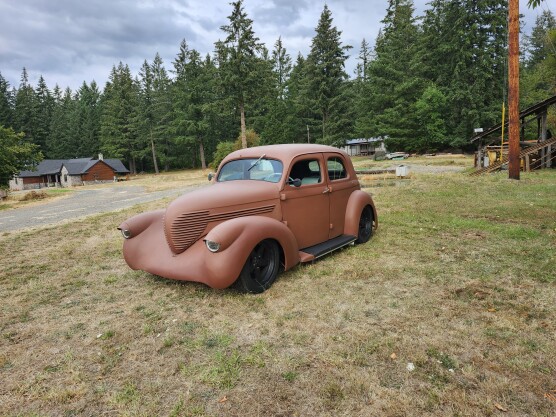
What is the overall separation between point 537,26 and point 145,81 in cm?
7715

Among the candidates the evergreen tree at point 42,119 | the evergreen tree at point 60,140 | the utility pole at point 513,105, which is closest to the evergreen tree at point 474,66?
the utility pole at point 513,105

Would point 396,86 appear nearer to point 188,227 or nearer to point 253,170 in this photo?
point 253,170

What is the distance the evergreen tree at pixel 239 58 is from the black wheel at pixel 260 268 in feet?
107

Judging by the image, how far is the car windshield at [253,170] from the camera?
495cm

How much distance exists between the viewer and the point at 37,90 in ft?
247

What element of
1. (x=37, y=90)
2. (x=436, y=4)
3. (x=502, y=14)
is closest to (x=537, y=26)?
(x=436, y=4)

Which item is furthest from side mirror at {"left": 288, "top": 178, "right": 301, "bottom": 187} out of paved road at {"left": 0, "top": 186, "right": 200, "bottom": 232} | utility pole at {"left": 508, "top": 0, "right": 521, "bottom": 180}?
utility pole at {"left": 508, "top": 0, "right": 521, "bottom": 180}

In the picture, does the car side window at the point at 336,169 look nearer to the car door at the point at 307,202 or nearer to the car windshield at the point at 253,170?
the car door at the point at 307,202

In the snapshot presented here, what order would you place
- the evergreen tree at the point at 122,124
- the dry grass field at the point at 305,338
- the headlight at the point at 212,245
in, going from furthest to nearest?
the evergreen tree at the point at 122,124 < the headlight at the point at 212,245 < the dry grass field at the point at 305,338

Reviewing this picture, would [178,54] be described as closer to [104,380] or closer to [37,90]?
[37,90]

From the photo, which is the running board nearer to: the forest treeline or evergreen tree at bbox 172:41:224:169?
the forest treeline

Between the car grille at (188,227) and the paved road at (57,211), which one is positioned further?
the paved road at (57,211)

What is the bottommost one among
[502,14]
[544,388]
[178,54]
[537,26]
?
[544,388]

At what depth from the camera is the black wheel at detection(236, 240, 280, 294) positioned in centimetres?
411
